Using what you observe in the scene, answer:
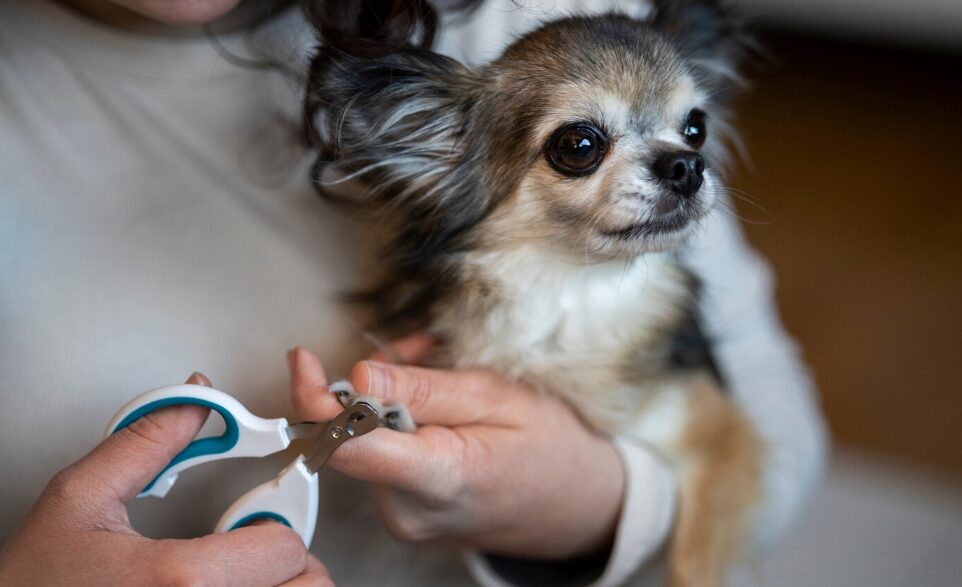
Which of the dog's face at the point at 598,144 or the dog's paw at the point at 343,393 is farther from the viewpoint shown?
the dog's face at the point at 598,144

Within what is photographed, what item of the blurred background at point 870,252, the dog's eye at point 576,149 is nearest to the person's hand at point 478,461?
the dog's eye at point 576,149

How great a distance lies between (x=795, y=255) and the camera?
2693 mm

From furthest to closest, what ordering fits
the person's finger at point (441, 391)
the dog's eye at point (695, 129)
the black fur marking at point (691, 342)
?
the black fur marking at point (691, 342)
the dog's eye at point (695, 129)
the person's finger at point (441, 391)

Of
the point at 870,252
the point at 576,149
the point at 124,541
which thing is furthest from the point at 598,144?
Result: the point at 870,252

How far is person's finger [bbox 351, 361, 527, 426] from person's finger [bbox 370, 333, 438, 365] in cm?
8

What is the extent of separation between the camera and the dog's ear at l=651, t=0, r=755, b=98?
1.11 m

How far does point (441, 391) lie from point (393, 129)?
0.32m

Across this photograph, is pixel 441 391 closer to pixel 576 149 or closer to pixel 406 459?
pixel 406 459

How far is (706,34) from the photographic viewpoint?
3.72ft

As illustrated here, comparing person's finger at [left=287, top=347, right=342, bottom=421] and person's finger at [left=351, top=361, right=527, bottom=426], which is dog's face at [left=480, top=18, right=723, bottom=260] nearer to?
person's finger at [left=351, top=361, right=527, bottom=426]

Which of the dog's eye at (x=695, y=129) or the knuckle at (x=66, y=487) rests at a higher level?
the dog's eye at (x=695, y=129)

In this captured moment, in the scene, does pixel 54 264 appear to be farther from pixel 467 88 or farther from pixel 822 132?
pixel 822 132

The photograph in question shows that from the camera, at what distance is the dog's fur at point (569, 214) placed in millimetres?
967

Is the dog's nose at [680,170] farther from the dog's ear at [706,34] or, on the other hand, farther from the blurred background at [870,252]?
the blurred background at [870,252]
